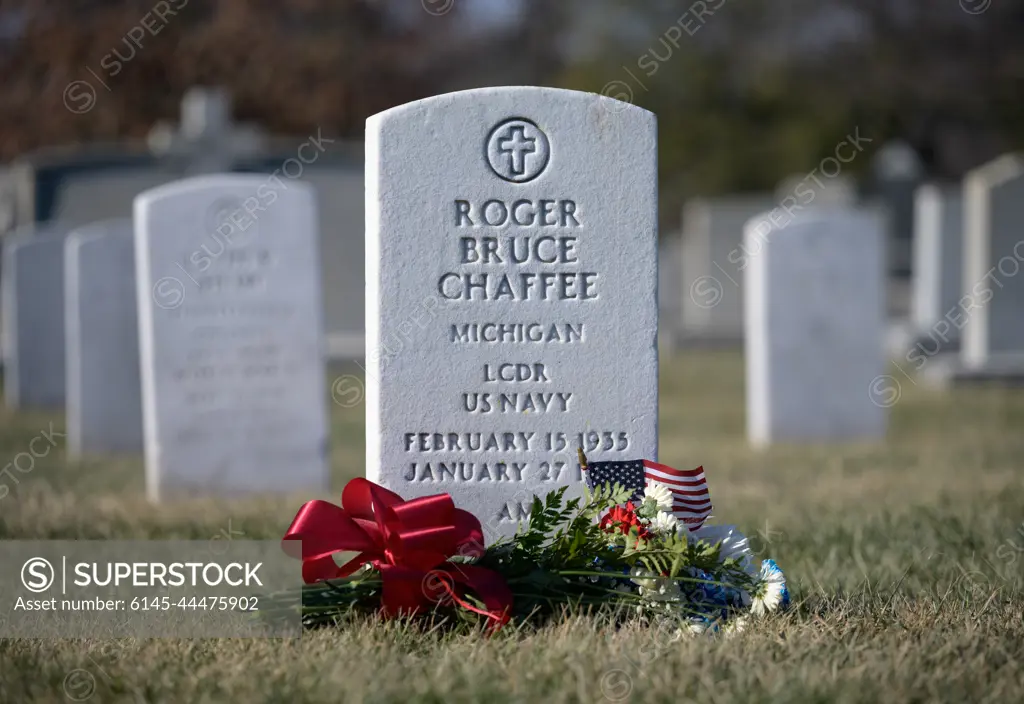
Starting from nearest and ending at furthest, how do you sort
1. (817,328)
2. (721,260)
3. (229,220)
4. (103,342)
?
(229,220) < (103,342) < (817,328) < (721,260)

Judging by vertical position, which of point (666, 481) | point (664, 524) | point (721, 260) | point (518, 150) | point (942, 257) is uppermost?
point (721, 260)

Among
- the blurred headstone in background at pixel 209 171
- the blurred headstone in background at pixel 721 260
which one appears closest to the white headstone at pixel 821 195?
the blurred headstone in background at pixel 721 260

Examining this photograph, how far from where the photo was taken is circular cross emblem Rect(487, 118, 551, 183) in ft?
13.7

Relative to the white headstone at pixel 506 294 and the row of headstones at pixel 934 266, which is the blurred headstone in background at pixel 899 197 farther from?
the white headstone at pixel 506 294

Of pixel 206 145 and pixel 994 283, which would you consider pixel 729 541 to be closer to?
pixel 994 283

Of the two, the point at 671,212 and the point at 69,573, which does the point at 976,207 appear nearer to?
the point at 69,573

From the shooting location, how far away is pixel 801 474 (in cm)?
782

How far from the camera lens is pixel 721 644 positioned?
3311mm

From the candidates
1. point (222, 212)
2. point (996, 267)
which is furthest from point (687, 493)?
point (996, 267)

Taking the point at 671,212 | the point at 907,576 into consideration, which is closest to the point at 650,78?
the point at 671,212

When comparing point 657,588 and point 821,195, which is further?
point 821,195

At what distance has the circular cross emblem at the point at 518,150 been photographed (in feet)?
13.7

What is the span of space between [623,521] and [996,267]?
33.4ft

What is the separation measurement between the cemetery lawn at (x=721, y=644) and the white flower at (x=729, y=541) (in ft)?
0.62
